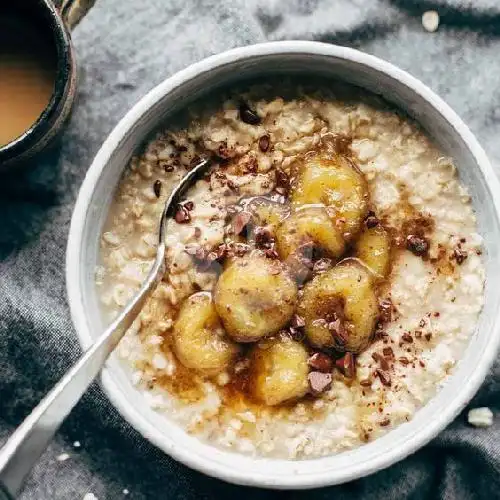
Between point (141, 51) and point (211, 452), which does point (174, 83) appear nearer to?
point (141, 51)

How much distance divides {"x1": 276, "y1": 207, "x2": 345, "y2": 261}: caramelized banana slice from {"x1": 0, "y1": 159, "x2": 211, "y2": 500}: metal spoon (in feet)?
0.48

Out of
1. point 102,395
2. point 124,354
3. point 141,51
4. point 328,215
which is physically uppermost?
point 141,51

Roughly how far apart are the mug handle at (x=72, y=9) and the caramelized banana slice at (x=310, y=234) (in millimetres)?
425

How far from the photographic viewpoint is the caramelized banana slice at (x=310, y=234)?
1.21m

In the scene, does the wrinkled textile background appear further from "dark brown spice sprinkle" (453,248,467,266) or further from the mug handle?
"dark brown spice sprinkle" (453,248,467,266)

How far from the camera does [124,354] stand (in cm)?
127

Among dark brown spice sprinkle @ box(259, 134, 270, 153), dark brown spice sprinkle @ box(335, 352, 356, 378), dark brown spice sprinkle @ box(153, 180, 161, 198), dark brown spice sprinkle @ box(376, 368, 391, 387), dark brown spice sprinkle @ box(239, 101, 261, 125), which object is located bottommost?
dark brown spice sprinkle @ box(376, 368, 391, 387)

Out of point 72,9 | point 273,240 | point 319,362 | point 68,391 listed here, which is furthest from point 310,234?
point 72,9

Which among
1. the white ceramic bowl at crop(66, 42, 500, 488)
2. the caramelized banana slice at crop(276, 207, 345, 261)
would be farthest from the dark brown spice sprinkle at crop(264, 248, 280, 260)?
the white ceramic bowl at crop(66, 42, 500, 488)

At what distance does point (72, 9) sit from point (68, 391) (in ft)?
1.89

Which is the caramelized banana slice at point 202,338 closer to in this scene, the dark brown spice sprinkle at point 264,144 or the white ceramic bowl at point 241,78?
the white ceramic bowl at point 241,78

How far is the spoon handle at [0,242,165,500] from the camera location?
3.07 ft

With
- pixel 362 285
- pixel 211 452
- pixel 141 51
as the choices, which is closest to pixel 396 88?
pixel 362 285

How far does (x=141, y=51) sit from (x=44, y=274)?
368 mm
